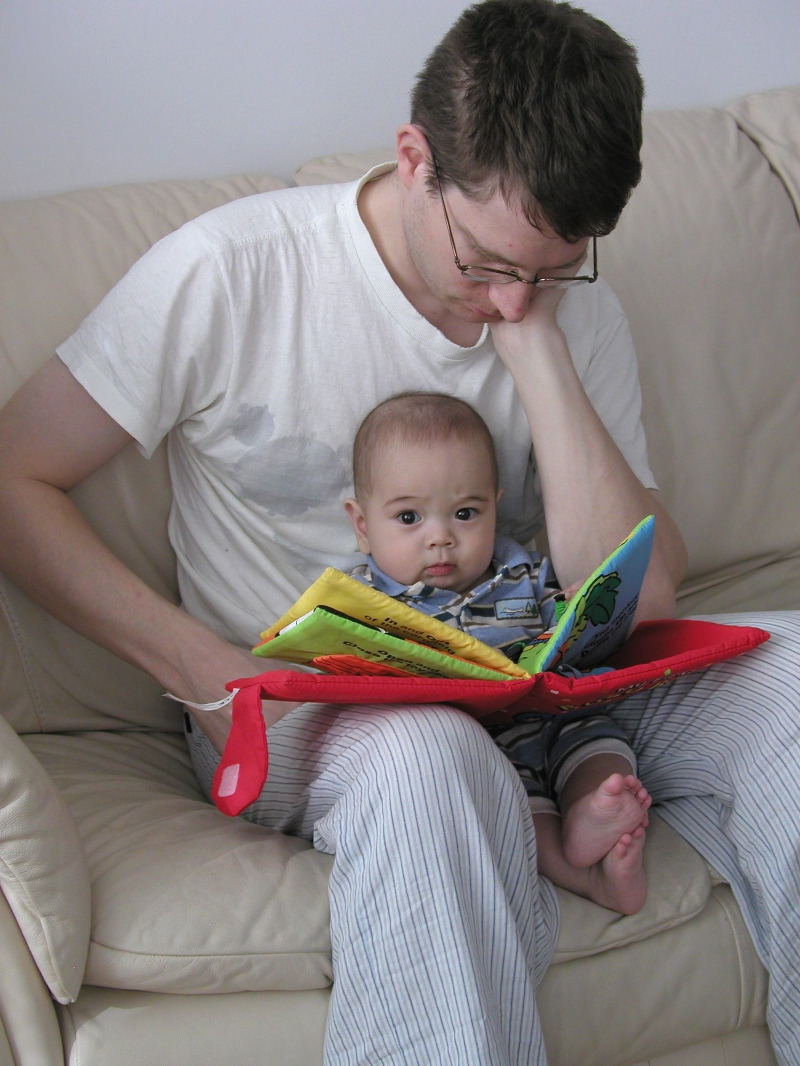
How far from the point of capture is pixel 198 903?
1.06 metres

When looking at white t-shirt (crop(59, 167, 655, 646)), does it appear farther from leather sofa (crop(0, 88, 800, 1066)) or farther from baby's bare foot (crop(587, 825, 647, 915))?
baby's bare foot (crop(587, 825, 647, 915))

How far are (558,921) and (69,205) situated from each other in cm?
115

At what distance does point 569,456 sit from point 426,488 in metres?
0.19

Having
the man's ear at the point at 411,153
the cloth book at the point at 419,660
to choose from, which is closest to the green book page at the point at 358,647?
the cloth book at the point at 419,660

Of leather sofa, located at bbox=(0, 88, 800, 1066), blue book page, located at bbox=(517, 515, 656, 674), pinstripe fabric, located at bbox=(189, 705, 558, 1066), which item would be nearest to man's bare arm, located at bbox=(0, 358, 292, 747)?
leather sofa, located at bbox=(0, 88, 800, 1066)

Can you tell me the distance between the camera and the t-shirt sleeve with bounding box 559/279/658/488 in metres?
1.48

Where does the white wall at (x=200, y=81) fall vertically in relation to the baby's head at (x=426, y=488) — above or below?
above

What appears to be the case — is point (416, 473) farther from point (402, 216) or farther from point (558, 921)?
point (558, 921)

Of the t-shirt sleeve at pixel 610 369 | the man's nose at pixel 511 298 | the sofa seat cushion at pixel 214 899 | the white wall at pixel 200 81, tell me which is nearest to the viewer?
the sofa seat cushion at pixel 214 899

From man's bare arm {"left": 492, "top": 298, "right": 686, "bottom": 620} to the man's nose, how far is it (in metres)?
0.09

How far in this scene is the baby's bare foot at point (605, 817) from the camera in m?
1.12

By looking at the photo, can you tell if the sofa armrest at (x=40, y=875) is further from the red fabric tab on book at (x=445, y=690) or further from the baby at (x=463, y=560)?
the baby at (x=463, y=560)

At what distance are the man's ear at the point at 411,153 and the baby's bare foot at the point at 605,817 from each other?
2.25ft

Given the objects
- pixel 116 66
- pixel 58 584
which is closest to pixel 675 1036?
pixel 58 584
